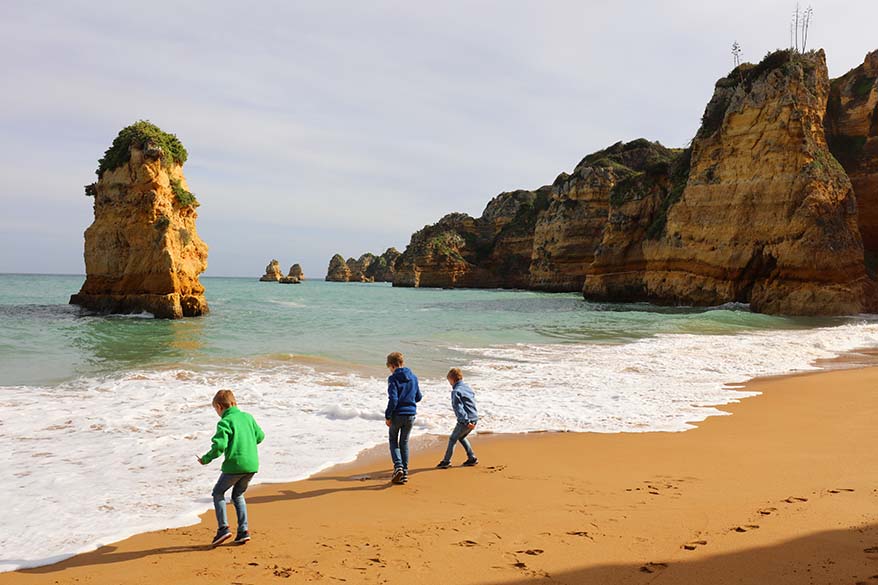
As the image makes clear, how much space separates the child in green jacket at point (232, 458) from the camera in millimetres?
4426

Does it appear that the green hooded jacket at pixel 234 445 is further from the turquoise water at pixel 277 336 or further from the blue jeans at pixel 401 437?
the turquoise water at pixel 277 336

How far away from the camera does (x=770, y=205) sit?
31906 mm

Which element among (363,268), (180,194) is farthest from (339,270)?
(180,194)

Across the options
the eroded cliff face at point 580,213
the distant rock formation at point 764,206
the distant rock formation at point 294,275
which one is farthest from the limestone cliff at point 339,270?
the distant rock formation at point 764,206

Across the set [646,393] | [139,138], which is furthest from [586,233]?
[646,393]

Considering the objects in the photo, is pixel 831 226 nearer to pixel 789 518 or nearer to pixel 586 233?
pixel 789 518

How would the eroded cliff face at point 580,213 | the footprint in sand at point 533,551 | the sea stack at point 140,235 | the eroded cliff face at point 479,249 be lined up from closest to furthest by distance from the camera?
the footprint in sand at point 533,551, the sea stack at point 140,235, the eroded cliff face at point 580,213, the eroded cliff face at point 479,249

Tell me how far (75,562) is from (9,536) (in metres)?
0.94

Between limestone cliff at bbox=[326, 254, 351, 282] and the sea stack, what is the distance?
143 meters

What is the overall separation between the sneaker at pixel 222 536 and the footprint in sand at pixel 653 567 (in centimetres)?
316

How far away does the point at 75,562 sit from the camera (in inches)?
162

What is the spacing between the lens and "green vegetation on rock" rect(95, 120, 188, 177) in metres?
27.1

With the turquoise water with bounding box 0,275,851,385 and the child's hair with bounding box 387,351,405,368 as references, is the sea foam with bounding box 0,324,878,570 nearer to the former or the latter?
the child's hair with bounding box 387,351,405,368

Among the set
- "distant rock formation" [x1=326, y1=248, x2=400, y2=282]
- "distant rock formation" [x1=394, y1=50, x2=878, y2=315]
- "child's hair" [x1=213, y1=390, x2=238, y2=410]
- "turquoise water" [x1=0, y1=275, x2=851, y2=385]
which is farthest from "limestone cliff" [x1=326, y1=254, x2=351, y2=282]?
"child's hair" [x1=213, y1=390, x2=238, y2=410]
